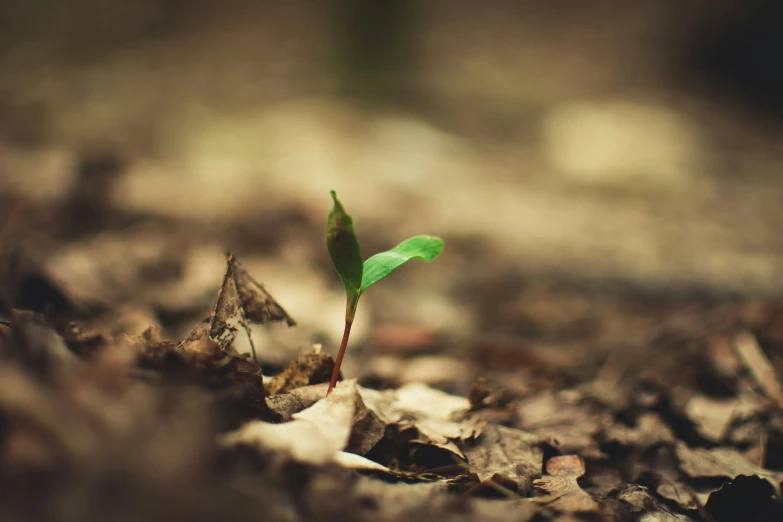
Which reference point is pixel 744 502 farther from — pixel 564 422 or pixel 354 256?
pixel 354 256

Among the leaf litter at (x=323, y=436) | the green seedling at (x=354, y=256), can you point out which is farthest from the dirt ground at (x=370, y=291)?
the green seedling at (x=354, y=256)

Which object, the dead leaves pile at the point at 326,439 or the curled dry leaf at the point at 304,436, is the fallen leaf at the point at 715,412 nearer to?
the dead leaves pile at the point at 326,439

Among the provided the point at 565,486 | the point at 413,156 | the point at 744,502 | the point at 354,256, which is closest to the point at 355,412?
the point at 354,256

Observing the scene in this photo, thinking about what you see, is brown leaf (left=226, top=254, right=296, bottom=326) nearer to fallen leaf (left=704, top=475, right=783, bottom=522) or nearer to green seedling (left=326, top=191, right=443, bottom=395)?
green seedling (left=326, top=191, right=443, bottom=395)

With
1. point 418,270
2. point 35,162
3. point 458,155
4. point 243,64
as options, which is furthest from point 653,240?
point 243,64

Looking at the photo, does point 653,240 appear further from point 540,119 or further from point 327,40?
point 327,40

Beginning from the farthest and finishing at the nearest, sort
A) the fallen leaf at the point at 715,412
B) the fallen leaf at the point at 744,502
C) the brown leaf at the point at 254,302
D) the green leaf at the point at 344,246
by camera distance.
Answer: the fallen leaf at the point at 715,412 → the brown leaf at the point at 254,302 → the fallen leaf at the point at 744,502 → the green leaf at the point at 344,246
